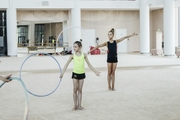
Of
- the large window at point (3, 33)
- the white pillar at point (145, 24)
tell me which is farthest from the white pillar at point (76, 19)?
the large window at point (3, 33)

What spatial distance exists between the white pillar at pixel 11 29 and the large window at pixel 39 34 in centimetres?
425

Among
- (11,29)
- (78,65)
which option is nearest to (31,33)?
(11,29)

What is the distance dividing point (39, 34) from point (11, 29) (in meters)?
4.88

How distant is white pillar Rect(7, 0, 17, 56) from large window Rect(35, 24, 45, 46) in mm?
4252

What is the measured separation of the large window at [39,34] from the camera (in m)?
34.9

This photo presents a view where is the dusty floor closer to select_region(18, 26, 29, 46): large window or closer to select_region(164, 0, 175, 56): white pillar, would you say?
select_region(164, 0, 175, 56): white pillar

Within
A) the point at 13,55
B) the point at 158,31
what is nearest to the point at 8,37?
the point at 13,55

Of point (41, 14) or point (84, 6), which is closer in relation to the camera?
point (84, 6)

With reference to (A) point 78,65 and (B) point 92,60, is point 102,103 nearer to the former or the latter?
(A) point 78,65

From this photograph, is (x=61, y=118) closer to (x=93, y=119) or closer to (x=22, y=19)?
(x=93, y=119)

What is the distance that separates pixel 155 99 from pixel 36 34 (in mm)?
28653

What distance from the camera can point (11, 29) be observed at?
101 feet

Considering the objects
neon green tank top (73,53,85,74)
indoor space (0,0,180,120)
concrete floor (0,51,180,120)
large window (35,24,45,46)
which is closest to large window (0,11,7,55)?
indoor space (0,0,180,120)

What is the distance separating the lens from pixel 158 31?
36.6 metres
